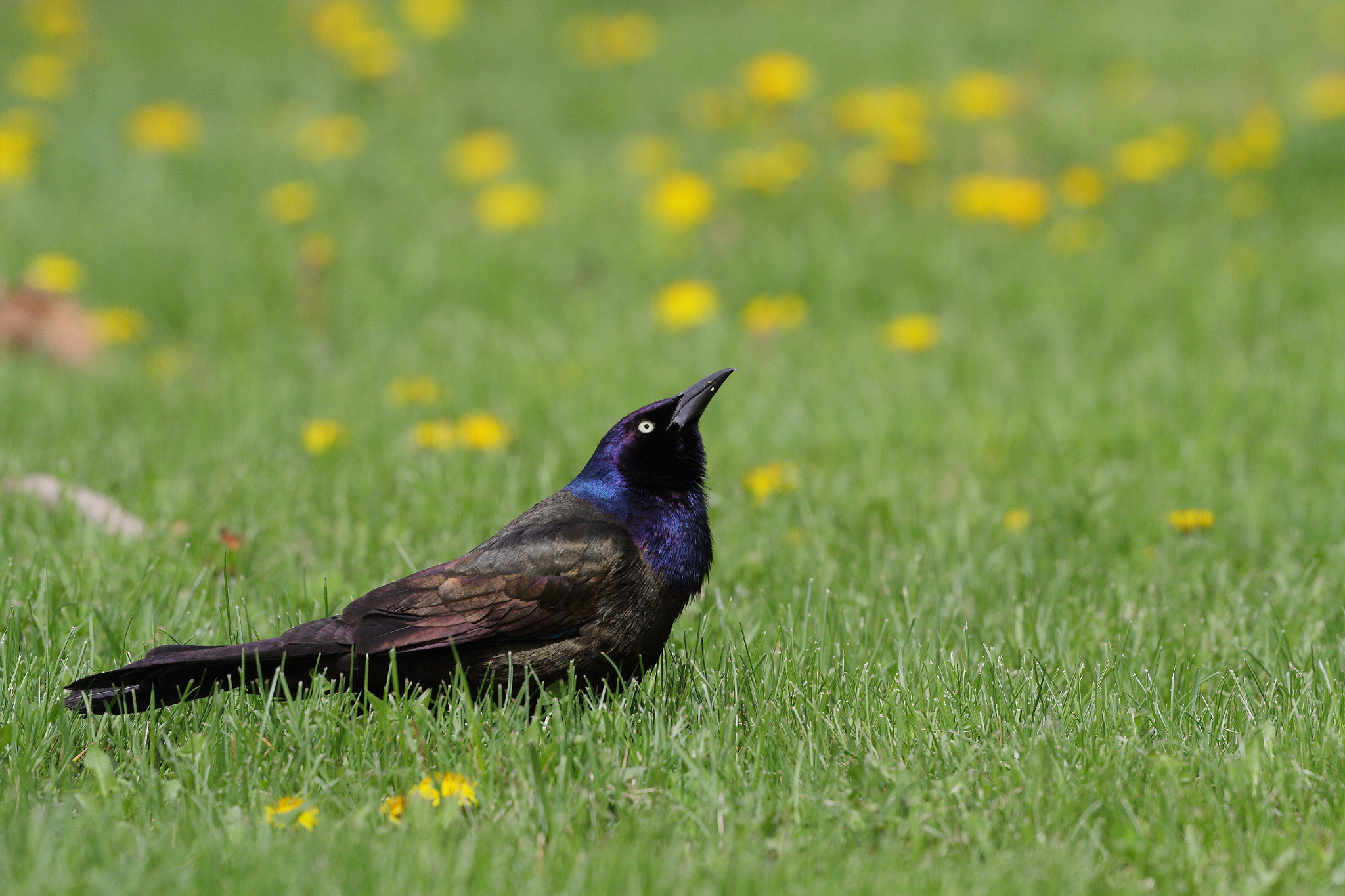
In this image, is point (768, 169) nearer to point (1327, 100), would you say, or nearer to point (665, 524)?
point (1327, 100)

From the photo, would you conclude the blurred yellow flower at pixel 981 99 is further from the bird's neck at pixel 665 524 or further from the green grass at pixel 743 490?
the bird's neck at pixel 665 524

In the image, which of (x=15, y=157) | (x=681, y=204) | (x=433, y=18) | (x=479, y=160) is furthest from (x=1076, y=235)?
(x=433, y=18)

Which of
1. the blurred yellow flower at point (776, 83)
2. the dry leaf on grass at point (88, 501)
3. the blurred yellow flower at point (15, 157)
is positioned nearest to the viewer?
the dry leaf on grass at point (88, 501)

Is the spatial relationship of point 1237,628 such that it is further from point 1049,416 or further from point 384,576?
point 384,576

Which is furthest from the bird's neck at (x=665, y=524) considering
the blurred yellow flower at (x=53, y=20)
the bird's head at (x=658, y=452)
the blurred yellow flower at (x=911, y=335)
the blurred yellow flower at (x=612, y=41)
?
the blurred yellow flower at (x=53, y=20)

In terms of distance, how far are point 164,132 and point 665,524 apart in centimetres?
655

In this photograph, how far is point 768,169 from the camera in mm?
7746

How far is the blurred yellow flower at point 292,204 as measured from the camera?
24.7 ft

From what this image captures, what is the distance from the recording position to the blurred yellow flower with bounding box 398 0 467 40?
1118 centimetres

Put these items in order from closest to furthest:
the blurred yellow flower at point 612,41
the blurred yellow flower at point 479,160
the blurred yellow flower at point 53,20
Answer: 1. the blurred yellow flower at point 479,160
2. the blurred yellow flower at point 612,41
3. the blurred yellow flower at point 53,20

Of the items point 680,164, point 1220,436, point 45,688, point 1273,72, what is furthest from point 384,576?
point 1273,72

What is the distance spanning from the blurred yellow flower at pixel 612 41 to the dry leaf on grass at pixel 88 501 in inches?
283

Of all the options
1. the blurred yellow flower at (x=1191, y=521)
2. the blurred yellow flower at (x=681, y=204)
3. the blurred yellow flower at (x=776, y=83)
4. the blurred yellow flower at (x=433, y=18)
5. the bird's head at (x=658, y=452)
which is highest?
the blurred yellow flower at (x=433, y=18)

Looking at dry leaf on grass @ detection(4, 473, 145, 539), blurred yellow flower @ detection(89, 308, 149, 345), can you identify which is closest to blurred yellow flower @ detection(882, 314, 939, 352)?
dry leaf on grass @ detection(4, 473, 145, 539)
